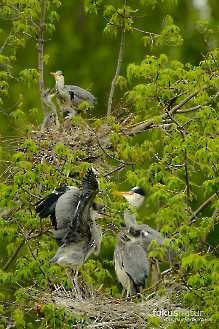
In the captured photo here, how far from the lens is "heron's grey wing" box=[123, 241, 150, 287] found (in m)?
9.19

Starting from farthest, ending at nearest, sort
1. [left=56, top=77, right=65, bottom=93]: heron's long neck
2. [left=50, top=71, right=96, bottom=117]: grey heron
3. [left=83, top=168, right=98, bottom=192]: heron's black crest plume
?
1. [left=56, top=77, right=65, bottom=93]: heron's long neck
2. [left=50, top=71, right=96, bottom=117]: grey heron
3. [left=83, top=168, right=98, bottom=192]: heron's black crest plume

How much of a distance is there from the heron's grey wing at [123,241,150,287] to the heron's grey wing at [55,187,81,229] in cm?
69

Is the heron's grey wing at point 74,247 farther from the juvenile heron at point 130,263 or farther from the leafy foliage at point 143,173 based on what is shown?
the juvenile heron at point 130,263

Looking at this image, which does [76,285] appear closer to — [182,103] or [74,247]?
[74,247]

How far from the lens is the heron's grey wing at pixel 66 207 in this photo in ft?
28.1

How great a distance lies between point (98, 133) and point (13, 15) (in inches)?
76.3

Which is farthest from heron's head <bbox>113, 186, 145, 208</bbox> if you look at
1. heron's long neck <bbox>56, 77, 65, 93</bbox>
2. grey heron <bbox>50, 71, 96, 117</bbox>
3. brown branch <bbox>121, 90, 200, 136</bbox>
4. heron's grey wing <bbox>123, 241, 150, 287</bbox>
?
heron's long neck <bbox>56, 77, 65, 93</bbox>

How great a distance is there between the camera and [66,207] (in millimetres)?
8641

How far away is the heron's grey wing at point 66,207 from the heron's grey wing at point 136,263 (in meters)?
0.69

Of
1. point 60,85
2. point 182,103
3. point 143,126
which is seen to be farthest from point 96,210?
point 60,85

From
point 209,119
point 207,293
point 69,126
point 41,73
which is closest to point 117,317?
point 207,293

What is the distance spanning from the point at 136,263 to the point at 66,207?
33.9 inches

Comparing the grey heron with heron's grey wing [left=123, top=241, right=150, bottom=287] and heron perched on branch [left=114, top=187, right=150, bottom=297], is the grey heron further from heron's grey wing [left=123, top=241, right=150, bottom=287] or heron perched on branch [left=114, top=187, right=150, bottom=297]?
heron's grey wing [left=123, top=241, right=150, bottom=287]

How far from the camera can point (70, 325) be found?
27.2 feet
